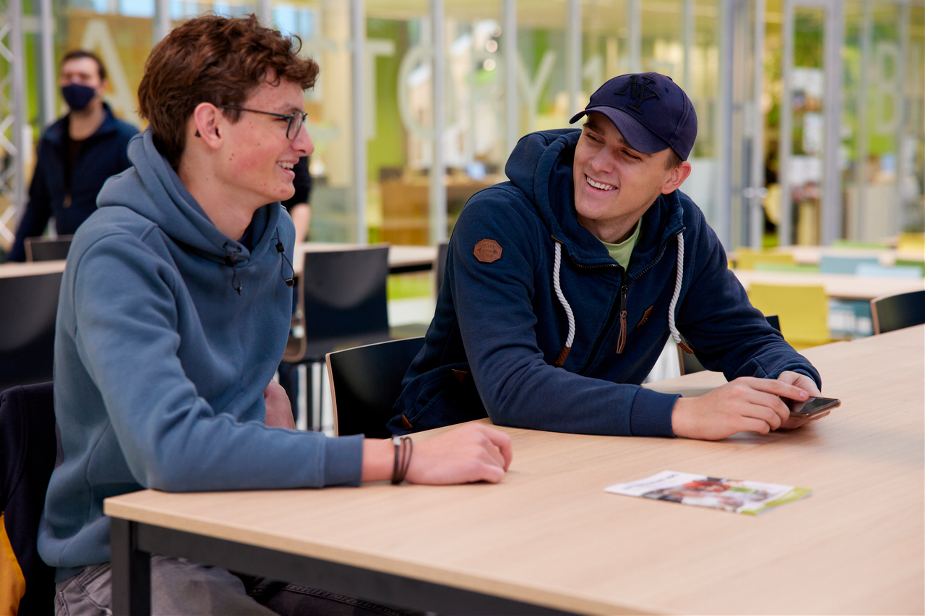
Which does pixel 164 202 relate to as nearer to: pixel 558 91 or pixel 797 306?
A: pixel 797 306

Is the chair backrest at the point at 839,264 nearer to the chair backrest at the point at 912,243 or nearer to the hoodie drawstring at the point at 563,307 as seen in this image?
the chair backrest at the point at 912,243

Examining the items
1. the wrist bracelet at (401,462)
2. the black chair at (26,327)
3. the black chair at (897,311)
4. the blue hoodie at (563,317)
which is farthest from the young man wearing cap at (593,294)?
the black chair at (26,327)

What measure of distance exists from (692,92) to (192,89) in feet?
28.3

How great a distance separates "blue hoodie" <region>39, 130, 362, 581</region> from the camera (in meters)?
1.21

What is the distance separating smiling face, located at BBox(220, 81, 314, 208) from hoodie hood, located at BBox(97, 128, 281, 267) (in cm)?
8

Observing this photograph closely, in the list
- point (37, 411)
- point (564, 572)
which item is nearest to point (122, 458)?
point (37, 411)

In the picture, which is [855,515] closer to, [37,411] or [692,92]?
[37,411]

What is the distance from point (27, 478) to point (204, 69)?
0.66 meters

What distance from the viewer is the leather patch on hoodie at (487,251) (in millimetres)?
1719

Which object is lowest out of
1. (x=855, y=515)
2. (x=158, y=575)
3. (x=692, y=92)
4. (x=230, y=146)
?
(x=158, y=575)

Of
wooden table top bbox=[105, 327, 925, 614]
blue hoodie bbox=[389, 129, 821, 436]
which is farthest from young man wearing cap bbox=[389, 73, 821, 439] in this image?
wooden table top bbox=[105, 327, 925, 614]

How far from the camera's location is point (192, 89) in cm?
141

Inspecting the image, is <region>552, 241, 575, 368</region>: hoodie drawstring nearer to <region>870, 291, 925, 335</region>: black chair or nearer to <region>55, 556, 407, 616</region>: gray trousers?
<region>55, 556, 407, 616</region>: gray trousers

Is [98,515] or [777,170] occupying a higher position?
[777,170]
